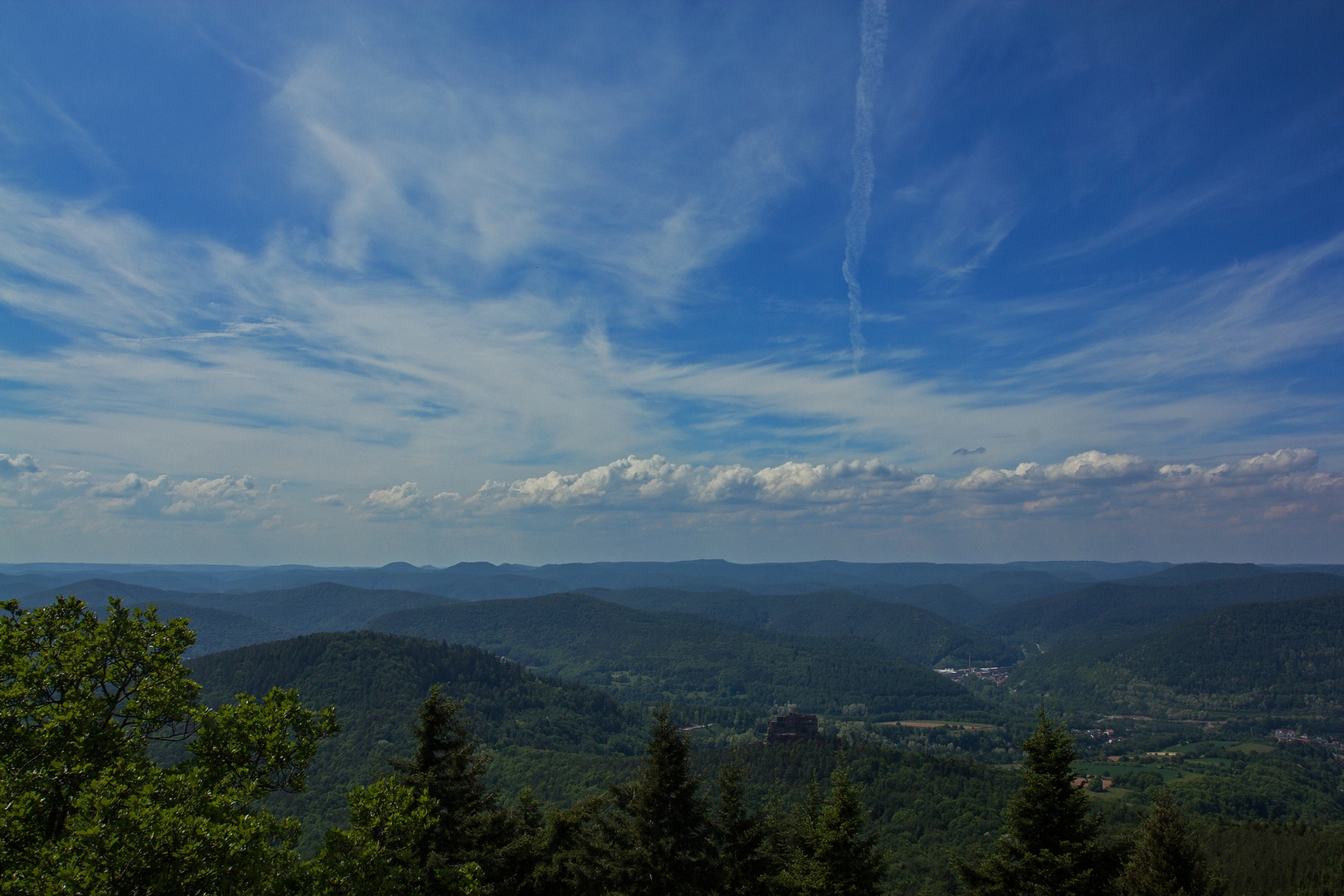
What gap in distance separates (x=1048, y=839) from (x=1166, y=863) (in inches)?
204

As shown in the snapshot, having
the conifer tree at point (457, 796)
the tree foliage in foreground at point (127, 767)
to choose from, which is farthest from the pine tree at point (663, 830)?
the tree foliage in foreground at point (127, 767)

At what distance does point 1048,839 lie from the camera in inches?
984

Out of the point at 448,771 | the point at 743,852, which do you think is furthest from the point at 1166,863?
the point at 448,771

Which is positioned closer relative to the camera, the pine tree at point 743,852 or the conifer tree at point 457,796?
the conifer tree at point 457,796

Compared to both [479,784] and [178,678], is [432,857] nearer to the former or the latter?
[479,784]

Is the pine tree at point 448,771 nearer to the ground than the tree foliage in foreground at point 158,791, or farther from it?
nearer to the ground

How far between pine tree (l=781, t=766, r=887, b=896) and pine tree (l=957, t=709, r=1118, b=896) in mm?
3987

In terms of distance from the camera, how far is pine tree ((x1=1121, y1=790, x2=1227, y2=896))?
83.0 ft

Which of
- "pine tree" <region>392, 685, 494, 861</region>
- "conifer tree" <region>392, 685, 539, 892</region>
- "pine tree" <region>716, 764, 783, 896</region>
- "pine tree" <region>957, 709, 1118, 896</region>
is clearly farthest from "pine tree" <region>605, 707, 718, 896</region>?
"pine tree" <region>957, 709, 1118, 896</region>

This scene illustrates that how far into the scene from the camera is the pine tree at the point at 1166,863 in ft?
83.0

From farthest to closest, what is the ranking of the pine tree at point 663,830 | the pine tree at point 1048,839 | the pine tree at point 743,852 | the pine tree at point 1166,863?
the pine tree at point 743,852 → the pine tree at point 663,830 → the pine tree at point 1166,863 → the pine tree at point 1048,839

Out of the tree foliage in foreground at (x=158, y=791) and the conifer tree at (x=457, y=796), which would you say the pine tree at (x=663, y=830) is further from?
the conifer tree at (x=457, y=796)

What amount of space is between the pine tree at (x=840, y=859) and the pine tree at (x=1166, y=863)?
9639 mm

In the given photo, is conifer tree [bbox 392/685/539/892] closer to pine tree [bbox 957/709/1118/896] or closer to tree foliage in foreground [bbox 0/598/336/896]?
tree foliage in foreground [bbox 0/598/336/896]
